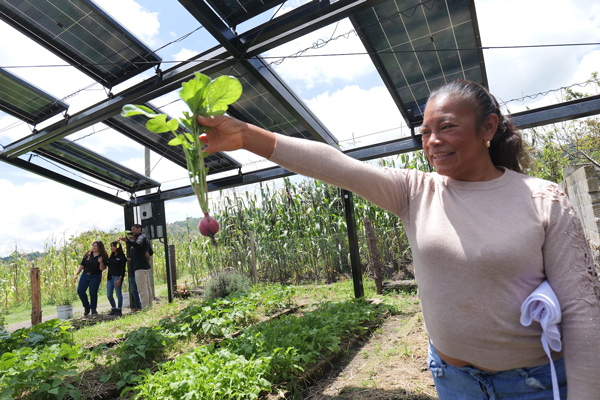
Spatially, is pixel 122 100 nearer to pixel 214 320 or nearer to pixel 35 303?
pixel 214 320

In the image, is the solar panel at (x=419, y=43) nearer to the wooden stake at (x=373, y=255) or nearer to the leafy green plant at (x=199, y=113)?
the wooden stake at (x=373, y=255)

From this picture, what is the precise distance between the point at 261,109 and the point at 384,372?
149 inches

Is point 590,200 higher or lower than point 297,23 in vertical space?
lower

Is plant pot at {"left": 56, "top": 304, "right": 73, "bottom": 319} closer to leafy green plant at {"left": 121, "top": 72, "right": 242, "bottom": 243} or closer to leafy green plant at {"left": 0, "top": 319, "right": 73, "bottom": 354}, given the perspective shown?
leafy green plant at {"left": 0, "top": 319, "right": 73, "bottom": 354}

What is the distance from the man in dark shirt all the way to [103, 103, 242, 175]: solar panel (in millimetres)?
2166

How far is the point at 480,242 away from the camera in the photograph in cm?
91

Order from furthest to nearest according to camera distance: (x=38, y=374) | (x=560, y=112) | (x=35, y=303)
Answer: (x=35, y=303), (x=560, y=112), (x=38, y=374)

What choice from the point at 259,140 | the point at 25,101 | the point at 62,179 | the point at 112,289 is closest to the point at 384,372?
the point at 259,140

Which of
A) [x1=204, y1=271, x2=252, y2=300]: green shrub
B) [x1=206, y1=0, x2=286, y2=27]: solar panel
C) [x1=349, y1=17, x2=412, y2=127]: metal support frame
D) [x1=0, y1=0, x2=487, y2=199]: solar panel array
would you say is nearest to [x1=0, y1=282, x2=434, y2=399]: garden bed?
[x1=204, y1=271, x2=252, y2=300]: green shrub

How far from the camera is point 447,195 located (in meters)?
1.04

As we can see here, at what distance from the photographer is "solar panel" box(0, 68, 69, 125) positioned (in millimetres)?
4793

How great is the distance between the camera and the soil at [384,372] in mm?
2779

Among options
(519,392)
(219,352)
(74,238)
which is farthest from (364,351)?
(74,238)

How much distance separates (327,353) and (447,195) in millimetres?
2960
